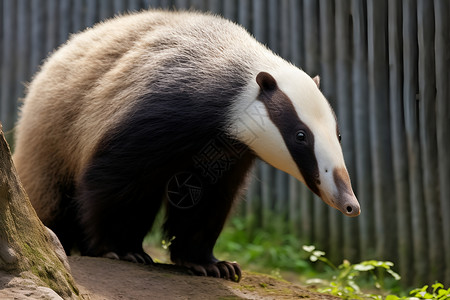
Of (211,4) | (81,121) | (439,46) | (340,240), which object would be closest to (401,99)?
(439,46)

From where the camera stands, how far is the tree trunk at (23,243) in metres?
2.57

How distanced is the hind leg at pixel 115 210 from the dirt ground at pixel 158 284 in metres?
0.23

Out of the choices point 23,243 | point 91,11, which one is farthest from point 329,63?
point 23,243

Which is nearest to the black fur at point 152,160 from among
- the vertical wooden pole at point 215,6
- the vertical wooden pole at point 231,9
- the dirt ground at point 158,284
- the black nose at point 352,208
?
the dirt ground at point 158,284

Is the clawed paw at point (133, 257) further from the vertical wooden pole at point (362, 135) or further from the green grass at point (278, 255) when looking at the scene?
the vertical wooden pole at point (362, 135)

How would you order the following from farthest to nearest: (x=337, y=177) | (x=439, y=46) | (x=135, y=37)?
1. (x=439, y=46)
2. (x=135, y=37)
3. (x=337, y=177)

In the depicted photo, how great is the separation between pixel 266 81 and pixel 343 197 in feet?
2.94

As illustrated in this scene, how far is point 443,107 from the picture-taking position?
6117 mm

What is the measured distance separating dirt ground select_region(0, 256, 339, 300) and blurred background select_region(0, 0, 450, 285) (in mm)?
2322

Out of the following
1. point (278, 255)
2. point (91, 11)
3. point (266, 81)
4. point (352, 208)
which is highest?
point (91, 11)

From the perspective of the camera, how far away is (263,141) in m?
3.94

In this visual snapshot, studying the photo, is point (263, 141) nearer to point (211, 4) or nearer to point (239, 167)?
point (239, 167)

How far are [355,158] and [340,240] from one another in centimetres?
87

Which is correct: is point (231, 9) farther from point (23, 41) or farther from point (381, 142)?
point (23, 41)
